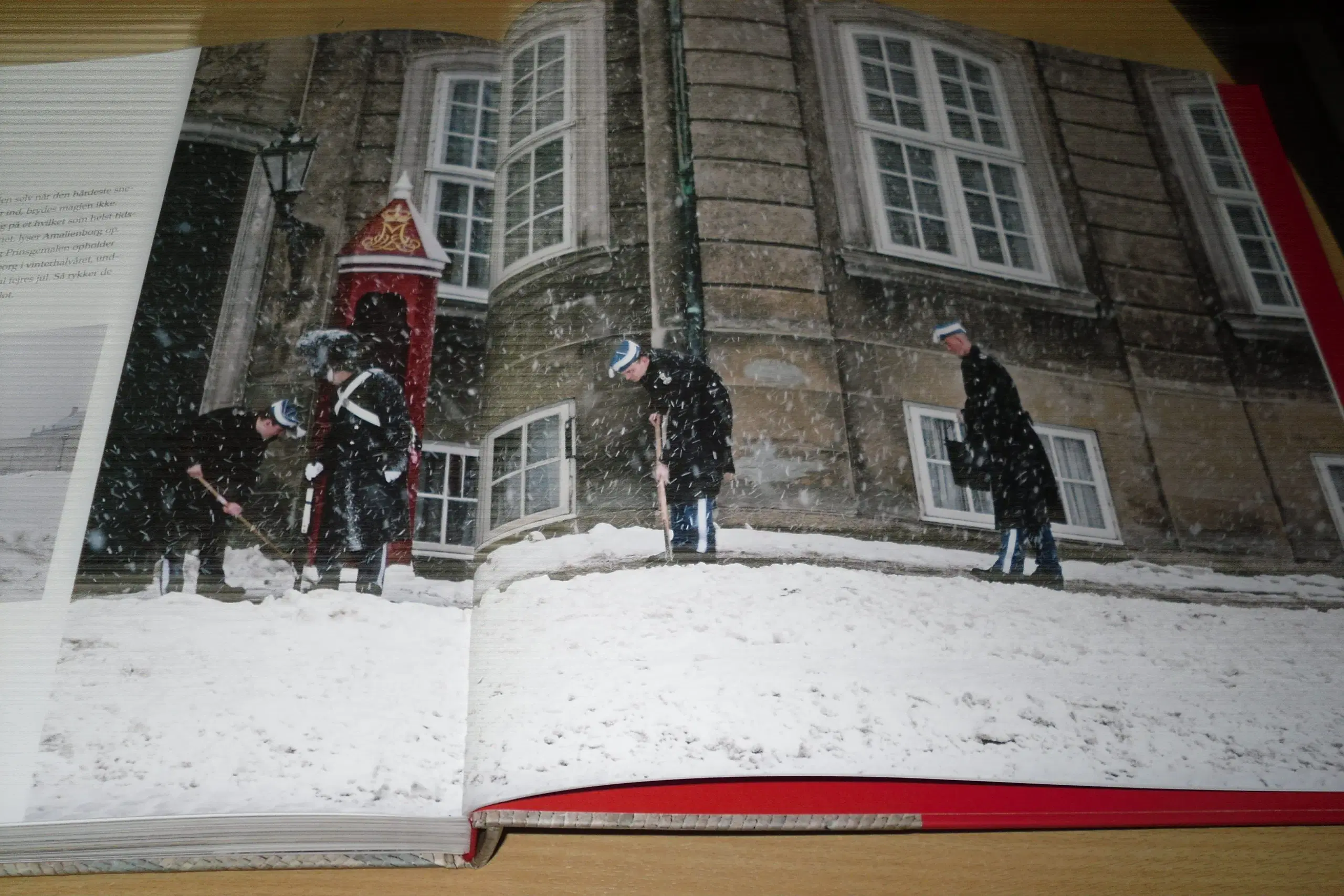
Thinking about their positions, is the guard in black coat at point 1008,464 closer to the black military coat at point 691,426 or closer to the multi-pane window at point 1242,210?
the black military coat at point 691,426

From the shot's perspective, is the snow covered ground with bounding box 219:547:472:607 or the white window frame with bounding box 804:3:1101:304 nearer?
the snow covered ground with bounding box 219:547:472:607

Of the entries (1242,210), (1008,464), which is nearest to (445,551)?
(1008,464)

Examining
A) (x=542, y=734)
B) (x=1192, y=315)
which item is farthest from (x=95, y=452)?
(x=1192, y=315)

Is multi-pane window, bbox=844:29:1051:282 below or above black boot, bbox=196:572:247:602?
above

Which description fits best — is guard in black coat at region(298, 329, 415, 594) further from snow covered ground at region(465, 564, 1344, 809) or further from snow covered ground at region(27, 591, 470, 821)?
snow covered ground at region(465, 564, 1344, 809)

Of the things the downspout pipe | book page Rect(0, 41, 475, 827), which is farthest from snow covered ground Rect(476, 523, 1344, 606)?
the downspout pipe

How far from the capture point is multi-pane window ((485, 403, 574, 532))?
926 mm

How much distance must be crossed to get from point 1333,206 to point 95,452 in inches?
71.7

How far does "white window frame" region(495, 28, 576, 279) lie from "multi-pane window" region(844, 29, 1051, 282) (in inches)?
16.3

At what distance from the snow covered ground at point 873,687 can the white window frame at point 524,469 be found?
1.4 inches

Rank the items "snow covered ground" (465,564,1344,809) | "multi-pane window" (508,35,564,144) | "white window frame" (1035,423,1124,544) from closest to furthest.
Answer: "snow covered ground" (465,564,1344,809) → "white window frame" (1035,423,1124,544) → "multi-pane window" (508,35,564,144)

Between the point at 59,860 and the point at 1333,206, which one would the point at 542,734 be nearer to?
the point at 59,860

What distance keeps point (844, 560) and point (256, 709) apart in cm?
62

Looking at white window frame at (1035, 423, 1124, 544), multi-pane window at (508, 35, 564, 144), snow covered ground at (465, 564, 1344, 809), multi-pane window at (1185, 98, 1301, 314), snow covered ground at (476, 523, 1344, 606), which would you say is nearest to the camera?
snow covered ground at (465, 564, 1344, 809)
